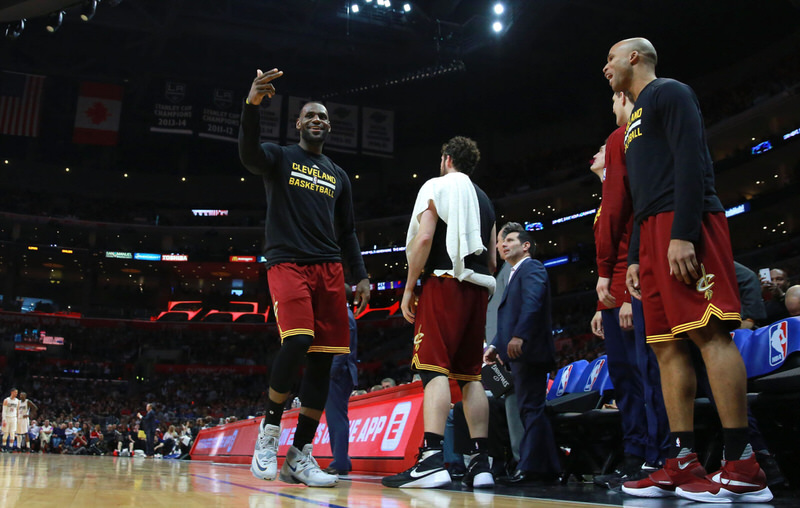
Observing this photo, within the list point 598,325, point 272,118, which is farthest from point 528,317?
point 272,118

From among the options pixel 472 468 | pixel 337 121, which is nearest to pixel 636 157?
pixel 472 468

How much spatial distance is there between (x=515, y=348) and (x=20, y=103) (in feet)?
88.6

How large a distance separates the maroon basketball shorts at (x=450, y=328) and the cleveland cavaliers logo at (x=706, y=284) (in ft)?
3.93

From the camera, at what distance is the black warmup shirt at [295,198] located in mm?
3199

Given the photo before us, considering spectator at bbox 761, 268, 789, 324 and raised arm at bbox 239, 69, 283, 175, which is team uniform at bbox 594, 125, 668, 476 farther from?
raised arm at bbox 239, 69, 283, 175

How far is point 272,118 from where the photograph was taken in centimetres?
2264

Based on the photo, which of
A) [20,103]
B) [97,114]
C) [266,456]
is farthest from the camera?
[97,114]

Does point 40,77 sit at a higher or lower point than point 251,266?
higher

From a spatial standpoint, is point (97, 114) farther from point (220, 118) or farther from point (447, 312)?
point (447, 312)

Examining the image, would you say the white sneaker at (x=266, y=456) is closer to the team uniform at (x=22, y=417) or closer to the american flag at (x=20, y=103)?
the team uniform at (x=22, y=417)

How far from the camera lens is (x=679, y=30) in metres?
23.1

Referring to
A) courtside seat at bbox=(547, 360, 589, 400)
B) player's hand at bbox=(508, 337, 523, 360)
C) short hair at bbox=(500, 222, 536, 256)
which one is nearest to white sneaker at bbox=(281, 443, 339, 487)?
player's hand at bbox=(508, 337, 523, 360)

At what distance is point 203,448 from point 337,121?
546 inches

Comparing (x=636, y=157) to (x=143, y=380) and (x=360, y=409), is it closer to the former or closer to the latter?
(x=360, y=409)
